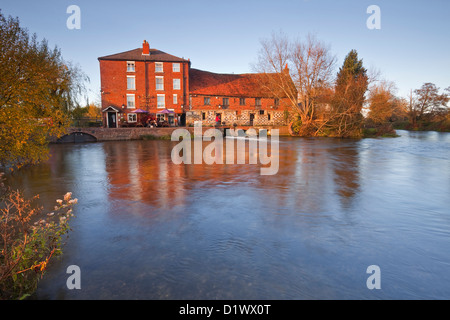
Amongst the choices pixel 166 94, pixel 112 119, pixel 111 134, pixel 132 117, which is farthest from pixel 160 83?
pixel 111 134

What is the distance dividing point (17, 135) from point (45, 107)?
198 cm

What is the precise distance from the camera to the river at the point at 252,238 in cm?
397

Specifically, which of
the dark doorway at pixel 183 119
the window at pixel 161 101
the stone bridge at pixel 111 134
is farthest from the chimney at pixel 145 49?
the stone bridge at pixel 111 134

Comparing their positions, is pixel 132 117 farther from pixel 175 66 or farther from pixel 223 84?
pixel 223 84

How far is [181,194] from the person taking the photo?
8867mm

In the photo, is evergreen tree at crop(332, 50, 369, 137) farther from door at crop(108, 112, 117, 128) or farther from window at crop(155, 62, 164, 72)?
door at crop(108, 112, 117, 128)

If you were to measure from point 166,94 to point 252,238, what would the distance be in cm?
3693

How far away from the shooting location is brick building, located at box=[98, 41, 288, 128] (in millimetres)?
37938

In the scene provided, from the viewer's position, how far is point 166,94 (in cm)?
3944

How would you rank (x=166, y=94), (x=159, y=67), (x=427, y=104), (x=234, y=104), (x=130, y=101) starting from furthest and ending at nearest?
(x=427, y=104), (x=234, y=104), (x=166, y=94), (x=159, y=67), (x=130, y=101)

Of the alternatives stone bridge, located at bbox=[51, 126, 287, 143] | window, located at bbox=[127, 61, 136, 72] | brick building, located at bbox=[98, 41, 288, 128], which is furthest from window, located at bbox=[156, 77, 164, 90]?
stone bridge, located at bbox=[51, 126, 287, 143]

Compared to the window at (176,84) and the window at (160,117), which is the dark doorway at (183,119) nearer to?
the window at (160,117)

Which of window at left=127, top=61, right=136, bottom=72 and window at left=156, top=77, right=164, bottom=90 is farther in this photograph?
window at left=156, top=77, right=164, bottom=90
